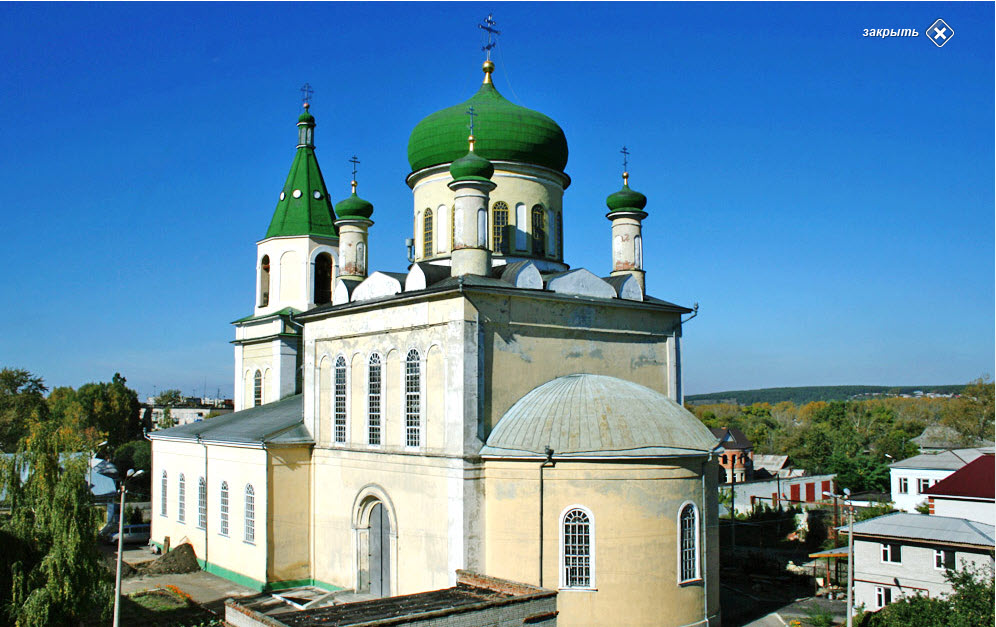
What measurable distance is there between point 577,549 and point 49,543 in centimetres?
924

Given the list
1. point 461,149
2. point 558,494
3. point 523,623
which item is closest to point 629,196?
point 461,149

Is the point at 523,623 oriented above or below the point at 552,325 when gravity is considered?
below

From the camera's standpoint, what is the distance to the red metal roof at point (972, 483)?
24625mm

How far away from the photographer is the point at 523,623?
1138cm

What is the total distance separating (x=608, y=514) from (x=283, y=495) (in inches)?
323

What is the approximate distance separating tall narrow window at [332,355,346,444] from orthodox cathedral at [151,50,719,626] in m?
0.05

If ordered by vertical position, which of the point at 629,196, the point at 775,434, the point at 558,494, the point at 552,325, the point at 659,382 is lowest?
the point at 775,434

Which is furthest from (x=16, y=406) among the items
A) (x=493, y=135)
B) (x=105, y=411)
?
(x=493, y=135)

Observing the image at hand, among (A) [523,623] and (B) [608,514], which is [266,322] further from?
(A) [523,623]

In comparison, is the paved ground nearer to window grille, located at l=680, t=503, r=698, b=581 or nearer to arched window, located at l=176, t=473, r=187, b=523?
window grille, located at l=680, t=503, r=698, b=581

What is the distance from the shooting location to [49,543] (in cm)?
1520

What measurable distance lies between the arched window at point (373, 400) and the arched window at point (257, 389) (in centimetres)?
912

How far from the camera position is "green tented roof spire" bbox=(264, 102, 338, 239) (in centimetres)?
2580

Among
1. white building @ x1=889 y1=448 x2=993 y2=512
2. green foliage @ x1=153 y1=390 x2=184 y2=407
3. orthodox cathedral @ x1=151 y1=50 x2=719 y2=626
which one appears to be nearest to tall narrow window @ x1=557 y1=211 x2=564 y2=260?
orthodox cathedral @ x1=151 y1=50 x2=719 y2=626
